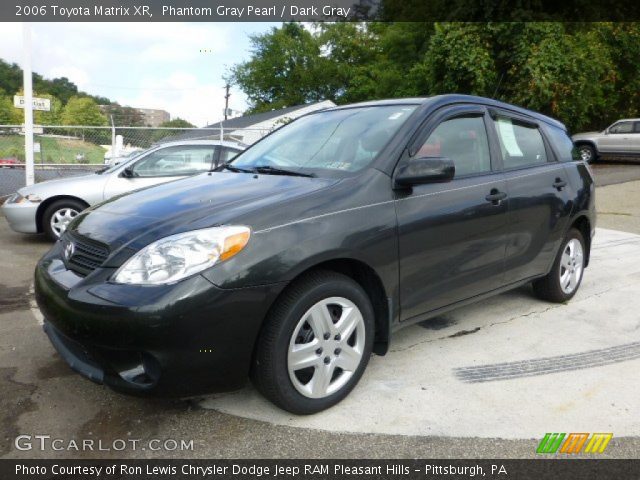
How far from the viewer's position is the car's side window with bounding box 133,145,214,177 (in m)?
6.88

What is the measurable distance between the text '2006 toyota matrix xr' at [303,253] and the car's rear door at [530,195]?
2 centimetres

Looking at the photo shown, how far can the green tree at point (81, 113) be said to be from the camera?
47.3 m

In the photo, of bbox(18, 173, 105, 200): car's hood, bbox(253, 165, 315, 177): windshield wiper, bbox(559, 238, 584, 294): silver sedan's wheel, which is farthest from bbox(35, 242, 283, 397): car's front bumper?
bbox(18, 173, 105, 200): car's hood

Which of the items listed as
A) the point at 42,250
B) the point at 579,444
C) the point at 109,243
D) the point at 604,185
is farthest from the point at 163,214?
the point at 604,185

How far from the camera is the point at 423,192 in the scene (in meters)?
3.09

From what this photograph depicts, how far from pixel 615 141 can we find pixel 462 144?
723 inches

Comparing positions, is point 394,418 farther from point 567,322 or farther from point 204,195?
point 567,322

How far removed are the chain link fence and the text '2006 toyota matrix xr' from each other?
10372mm

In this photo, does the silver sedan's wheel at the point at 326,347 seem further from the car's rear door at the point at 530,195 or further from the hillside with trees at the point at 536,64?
the hillside with trees at the point at 536,64

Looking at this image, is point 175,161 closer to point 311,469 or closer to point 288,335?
point 288,335

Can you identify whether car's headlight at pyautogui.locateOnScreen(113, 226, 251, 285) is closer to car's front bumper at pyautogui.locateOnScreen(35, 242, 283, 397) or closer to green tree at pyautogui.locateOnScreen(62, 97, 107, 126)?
car's front bumper at pyautogui.locateOnScreen(35, 242, 283, 397)

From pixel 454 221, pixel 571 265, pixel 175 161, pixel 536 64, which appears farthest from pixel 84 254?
pixel 536 64

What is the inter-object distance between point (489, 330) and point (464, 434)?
148 cm

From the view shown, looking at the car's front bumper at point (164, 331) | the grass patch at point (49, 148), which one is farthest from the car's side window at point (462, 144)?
the grass patch at point (49, 148)
